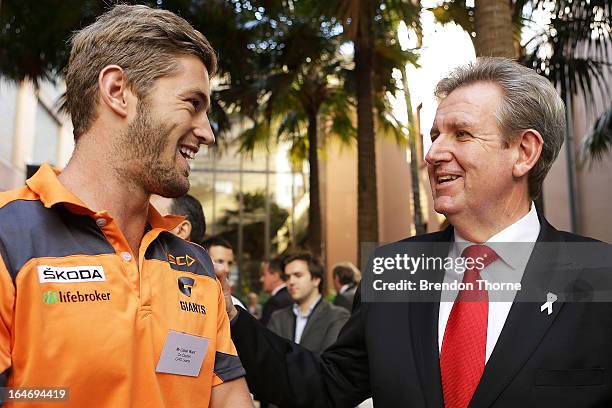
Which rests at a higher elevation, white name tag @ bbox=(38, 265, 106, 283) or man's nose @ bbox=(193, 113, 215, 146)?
man's nose @ bbox=(193, 113, 215, 146)

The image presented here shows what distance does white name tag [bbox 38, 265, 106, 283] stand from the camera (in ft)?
4.29

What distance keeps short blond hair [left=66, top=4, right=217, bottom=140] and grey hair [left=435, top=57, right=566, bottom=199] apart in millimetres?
950

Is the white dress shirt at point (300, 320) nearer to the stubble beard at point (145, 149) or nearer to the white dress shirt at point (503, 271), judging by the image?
the white dress shirt at point (503, 271)

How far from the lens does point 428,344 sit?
182 cm

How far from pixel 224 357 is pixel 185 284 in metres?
0.21

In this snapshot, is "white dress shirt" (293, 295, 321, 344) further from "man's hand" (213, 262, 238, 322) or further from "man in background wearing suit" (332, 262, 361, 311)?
"man's hand" (213, 262, 238, 322)

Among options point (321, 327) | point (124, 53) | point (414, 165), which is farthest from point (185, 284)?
point (414, 165)

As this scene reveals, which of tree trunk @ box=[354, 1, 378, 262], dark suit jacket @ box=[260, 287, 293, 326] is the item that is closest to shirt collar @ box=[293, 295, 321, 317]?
dark suit jacket @ box=[260, 287, 293, 326]

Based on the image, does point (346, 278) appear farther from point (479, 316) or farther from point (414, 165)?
point (414, 165)

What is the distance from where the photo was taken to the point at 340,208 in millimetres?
22562

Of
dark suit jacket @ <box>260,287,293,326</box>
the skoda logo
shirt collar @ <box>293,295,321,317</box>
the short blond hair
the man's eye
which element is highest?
the short blond hair

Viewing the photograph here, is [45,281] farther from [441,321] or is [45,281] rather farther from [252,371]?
[441,321]

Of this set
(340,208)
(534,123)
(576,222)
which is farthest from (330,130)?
(534,123)

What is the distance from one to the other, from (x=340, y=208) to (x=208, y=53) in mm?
20930
